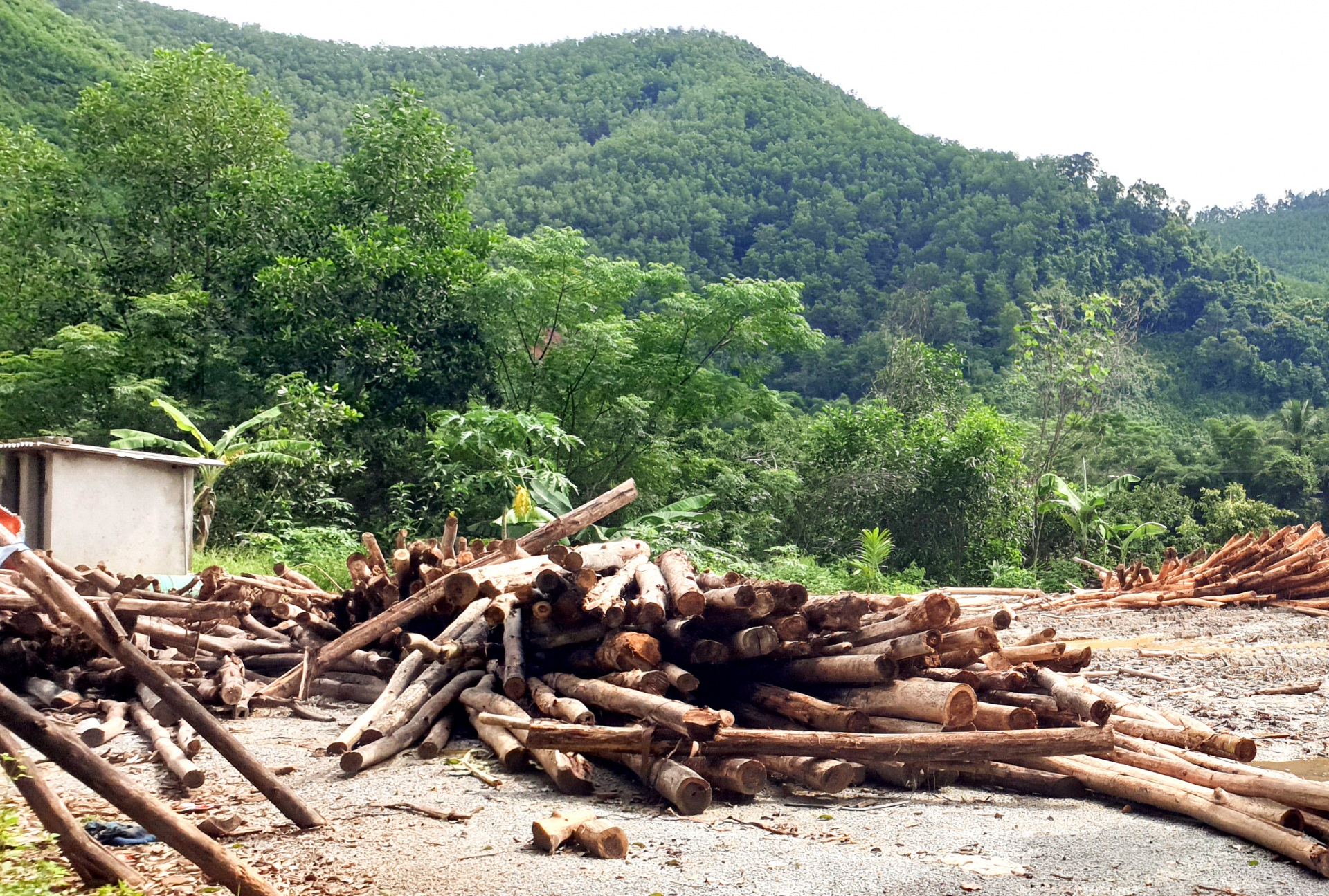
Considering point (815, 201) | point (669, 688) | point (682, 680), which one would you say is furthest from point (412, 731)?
point (815, 201)

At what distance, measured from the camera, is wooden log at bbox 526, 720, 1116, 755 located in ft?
17.4

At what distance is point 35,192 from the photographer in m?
26.4

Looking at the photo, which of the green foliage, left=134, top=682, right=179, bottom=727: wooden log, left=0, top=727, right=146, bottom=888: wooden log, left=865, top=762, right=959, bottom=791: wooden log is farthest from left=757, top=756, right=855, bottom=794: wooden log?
left=134, top=682, right=179, bottom=727: wooden log

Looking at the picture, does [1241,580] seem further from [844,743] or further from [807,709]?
[844,743]

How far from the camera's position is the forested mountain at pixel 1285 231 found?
208 ft

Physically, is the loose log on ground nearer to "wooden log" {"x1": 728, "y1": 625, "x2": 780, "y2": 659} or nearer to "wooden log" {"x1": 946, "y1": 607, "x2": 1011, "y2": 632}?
"wooden log" {"x1": 728, "y1": 625, "x2": 780, "y2": 659}

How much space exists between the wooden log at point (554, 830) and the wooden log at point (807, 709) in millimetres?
1600

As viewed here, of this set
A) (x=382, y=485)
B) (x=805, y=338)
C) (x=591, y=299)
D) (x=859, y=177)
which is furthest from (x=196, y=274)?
(x=859, y=177)

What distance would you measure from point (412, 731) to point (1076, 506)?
19742mm

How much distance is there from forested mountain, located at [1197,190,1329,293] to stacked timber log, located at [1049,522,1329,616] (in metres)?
49.5

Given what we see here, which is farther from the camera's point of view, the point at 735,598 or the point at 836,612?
the point at 836,612

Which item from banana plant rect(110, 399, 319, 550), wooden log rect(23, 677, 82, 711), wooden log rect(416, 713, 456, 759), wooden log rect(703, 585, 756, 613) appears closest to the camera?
wooden log rect(703, 585, 756, 613)

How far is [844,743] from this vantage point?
536 centimetres

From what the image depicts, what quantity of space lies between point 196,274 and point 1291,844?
2491cm
